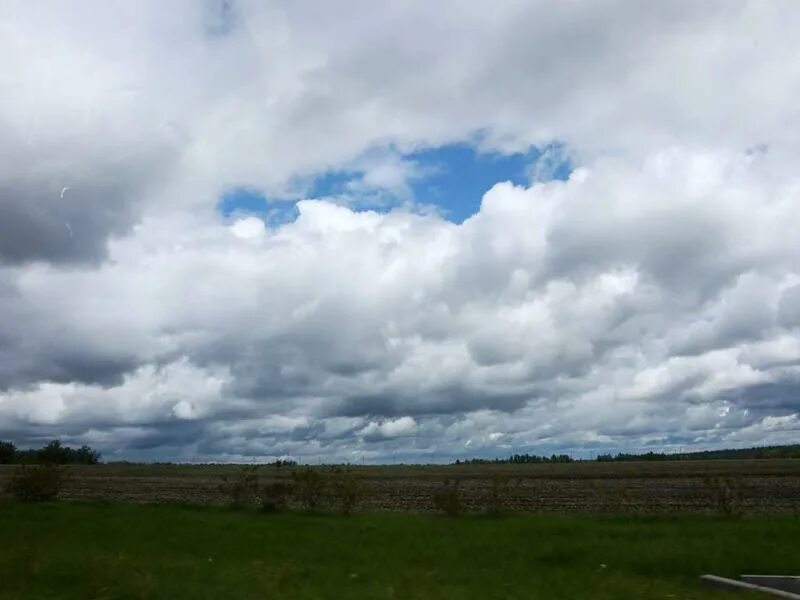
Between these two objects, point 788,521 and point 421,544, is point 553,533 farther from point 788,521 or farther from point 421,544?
point 788,521

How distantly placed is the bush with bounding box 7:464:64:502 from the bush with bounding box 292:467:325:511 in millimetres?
11864

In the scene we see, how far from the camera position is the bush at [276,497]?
32.2 meters

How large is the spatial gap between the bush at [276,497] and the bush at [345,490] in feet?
6.32

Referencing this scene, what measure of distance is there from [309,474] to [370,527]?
895cm

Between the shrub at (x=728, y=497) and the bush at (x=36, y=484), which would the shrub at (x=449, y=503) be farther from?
the bush at (x=36, y=484)

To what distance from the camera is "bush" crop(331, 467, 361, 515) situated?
105ft

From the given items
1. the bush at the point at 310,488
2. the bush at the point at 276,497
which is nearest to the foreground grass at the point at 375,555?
the bush at the point at 276,497

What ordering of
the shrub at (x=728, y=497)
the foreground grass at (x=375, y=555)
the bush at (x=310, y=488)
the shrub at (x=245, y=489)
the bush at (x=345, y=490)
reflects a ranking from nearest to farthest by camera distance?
the foreground grass at (x=375, y=555) → the shrub at (x=728, y=497) → the bush at (x=345, y=490) → the bush at (x=310, y=488) → the shrub at (x=245, y=489)

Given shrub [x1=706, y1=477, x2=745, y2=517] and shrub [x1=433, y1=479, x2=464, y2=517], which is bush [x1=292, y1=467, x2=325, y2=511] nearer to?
shrub [x1=433, y1=479, x2=464, y2=517]

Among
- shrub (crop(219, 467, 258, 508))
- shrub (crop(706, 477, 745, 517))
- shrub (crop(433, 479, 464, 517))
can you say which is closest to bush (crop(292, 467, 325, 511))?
shrub (crop(219, 467, 258, 508))

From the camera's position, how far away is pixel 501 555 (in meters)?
19.0

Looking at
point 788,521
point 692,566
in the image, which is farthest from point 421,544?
point 788,521

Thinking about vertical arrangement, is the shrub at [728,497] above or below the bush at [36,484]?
below

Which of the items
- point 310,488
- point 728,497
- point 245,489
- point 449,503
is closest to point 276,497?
point 310,488
